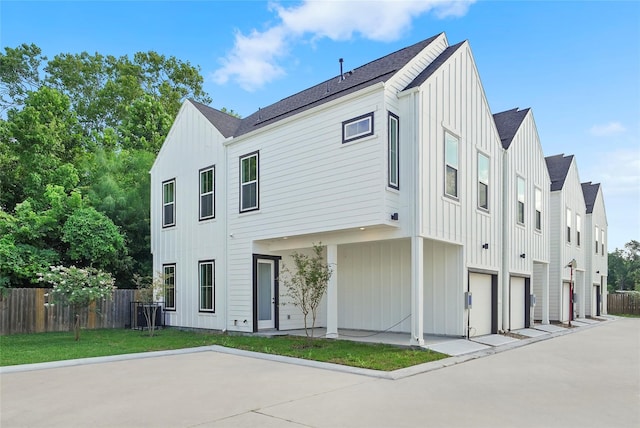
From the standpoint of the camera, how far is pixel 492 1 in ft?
37.6

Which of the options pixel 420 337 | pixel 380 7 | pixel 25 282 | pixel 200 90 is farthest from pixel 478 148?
pixel 200 90

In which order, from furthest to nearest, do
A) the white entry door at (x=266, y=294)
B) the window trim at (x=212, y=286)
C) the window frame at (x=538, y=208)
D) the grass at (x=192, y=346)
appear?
the window frame at (x=538, y=208)
the window trim at (x=212, y=286)
the white entry door at (x=266, y=294)
the grass at (x=192, y=346)

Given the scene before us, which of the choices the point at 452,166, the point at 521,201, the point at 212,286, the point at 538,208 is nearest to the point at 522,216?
the point at 521,201

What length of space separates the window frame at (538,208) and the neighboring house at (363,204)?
21cm

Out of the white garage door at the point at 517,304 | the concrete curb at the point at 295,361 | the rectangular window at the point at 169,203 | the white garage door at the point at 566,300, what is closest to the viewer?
the concrete curb at the point at 295,361

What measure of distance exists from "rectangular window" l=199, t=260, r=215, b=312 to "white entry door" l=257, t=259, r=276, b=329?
170 centimetres

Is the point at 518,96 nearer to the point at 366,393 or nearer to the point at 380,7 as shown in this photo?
the point at 380,7

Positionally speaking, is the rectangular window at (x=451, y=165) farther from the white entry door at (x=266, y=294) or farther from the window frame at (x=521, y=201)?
the white entry door at (x=266, y=294)

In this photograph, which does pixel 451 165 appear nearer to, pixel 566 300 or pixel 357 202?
pixel 357 202

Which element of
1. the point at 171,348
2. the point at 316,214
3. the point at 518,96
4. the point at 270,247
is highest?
the point at 518,96

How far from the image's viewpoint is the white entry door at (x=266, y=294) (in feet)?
43.2

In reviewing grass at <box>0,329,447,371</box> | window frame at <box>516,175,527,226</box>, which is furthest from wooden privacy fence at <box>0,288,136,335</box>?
window frame at <box>516,175,527,226</box>

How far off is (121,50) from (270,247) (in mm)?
21866

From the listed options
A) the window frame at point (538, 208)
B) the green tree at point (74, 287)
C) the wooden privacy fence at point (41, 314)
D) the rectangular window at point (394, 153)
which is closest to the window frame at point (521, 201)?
the window frame at point (538, 208)
